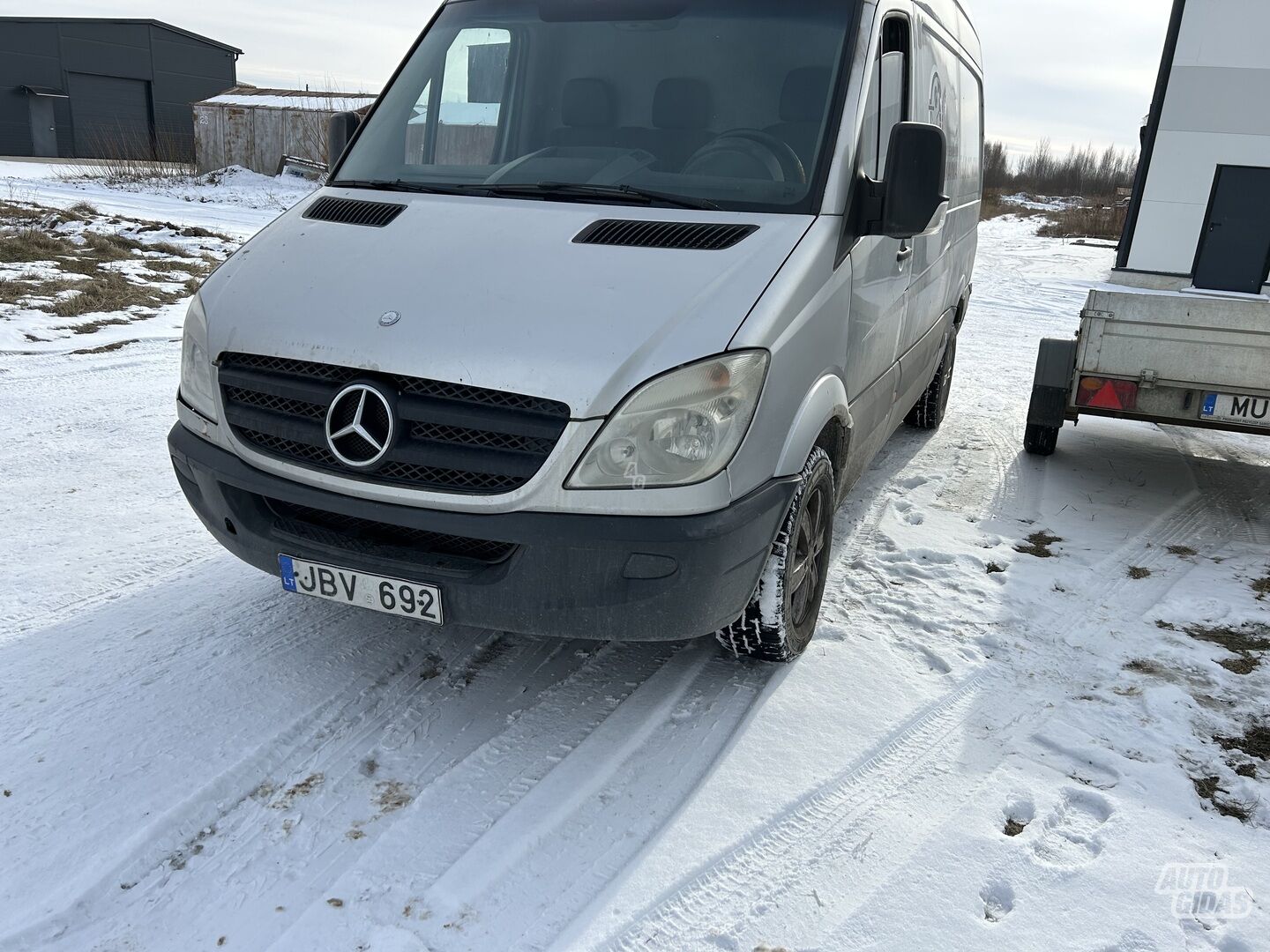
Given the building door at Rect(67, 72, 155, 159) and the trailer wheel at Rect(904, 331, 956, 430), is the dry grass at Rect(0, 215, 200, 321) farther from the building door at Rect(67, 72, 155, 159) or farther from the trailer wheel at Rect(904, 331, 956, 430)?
the building door at Rect(67, 72, 155, 159)

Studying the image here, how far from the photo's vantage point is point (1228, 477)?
599 centimetres

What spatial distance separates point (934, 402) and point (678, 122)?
371 centimetres

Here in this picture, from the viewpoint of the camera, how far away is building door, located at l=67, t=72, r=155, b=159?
34906mm

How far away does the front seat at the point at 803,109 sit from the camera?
10.7ft

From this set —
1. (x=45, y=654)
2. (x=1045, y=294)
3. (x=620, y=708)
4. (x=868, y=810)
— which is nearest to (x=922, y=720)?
(x=868, y=810)

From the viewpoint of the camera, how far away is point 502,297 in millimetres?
2766

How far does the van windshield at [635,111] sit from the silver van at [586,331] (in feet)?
0.04

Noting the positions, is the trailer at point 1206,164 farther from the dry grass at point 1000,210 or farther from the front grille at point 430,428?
the dry grass at point 1000,210

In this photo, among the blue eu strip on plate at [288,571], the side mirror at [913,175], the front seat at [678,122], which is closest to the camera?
the blue eu strip on plate at [288,571]

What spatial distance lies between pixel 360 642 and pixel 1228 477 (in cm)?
536

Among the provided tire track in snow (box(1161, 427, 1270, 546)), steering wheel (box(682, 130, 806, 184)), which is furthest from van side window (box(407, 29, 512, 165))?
tire track in snow (box(1161, 427, 1270, 546))

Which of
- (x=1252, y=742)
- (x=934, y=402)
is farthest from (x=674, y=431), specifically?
A: (x=934, y=402)

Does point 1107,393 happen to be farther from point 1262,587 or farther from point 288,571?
point 288,571

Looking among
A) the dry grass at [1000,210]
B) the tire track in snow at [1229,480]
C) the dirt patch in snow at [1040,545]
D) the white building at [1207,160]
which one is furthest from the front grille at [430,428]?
the dry grass at [1000,210]
